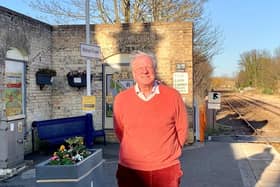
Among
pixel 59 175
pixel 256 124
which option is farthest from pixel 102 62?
pixel 256 124

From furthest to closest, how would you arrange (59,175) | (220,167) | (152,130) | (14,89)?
(14,89) → (220,167) → (59,175) → (152,130)

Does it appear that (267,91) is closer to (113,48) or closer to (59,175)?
(113,48)

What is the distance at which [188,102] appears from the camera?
12.7 metres

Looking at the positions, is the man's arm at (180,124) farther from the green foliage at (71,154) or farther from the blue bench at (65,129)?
the blue bench at (65,129)

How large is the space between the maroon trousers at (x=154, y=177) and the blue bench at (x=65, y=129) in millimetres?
7539

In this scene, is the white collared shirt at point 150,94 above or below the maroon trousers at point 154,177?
above

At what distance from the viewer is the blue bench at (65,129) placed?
11383 millimetres

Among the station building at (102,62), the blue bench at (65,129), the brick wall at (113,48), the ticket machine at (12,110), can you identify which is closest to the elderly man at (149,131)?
the ticket machine at (12,110)

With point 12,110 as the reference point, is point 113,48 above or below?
above

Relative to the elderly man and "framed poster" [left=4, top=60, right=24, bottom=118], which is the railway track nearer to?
"framed poster" [left=4, top=60, right=24, bottom=118]

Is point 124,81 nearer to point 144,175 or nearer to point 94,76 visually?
point 94,76

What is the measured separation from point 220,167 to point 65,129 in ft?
14.8

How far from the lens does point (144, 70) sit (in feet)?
13.1

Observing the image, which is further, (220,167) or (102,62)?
(102,62)
